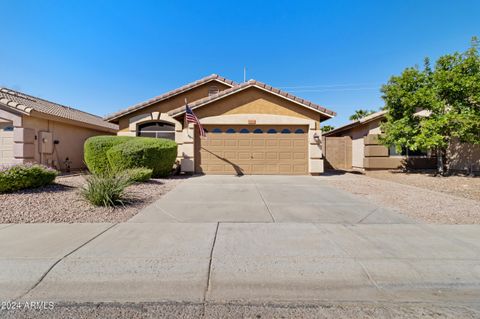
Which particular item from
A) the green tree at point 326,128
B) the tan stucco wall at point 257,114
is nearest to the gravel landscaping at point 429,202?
the tan stucco wall at point 257,114

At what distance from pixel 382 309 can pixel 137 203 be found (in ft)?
19.8

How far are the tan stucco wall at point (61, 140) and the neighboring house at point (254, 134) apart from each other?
7.34 m

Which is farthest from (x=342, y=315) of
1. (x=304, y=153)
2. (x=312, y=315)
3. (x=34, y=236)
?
(x=304, y=153)

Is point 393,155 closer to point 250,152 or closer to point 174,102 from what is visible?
point 250,152

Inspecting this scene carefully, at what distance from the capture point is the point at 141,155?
1027 cm

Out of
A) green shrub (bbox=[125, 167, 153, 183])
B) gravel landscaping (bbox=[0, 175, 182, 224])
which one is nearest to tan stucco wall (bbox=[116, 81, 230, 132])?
green shrub (bbox=[125, 167, 153, 183])

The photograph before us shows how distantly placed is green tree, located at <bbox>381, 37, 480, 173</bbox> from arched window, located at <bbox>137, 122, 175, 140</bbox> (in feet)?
43.7

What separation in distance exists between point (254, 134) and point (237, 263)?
1019cm

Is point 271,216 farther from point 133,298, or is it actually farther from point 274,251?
point 133,298

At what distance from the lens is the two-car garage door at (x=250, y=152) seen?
12.9 m

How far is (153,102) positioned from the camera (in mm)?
15336

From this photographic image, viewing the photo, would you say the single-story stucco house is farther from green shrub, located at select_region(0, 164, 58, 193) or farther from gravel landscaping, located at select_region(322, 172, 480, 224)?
green shrub, located at select_region(0, 164, 58, 193)

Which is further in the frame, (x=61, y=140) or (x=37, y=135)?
(x=61, y=140)

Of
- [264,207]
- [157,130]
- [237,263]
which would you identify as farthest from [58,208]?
[157,130]
